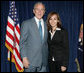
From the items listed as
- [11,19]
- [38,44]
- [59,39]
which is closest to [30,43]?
[38,44]

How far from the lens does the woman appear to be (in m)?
2.24

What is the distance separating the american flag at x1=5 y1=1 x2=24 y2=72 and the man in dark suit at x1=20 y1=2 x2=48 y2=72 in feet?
4.31

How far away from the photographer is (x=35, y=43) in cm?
218

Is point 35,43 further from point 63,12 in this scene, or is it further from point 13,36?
point 63,12

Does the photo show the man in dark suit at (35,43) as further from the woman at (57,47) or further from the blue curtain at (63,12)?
the blue curtain at (63,12)

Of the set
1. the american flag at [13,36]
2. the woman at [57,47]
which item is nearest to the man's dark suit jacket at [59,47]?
the woman at [57,47]

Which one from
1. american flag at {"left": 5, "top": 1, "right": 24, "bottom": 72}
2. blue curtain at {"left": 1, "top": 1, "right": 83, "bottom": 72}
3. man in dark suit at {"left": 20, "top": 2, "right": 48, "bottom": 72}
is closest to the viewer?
man in dark suit at {"left": 20, "top": 2, "right": 48, "bottom": 72}

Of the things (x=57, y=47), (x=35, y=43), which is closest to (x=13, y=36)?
(x=35, y=43)

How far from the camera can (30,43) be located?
2184 mm

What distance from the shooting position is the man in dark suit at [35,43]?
7.05 ft

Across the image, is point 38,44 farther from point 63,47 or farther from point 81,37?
point 81,37

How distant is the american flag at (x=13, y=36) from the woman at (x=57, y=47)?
1.36 meters

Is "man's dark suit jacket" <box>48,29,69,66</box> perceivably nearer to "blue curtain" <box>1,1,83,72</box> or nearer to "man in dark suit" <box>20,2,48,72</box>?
"man in dark suit" <box>20,2,48,72</box>

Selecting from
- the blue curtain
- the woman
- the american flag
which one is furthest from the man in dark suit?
the blue curtain
